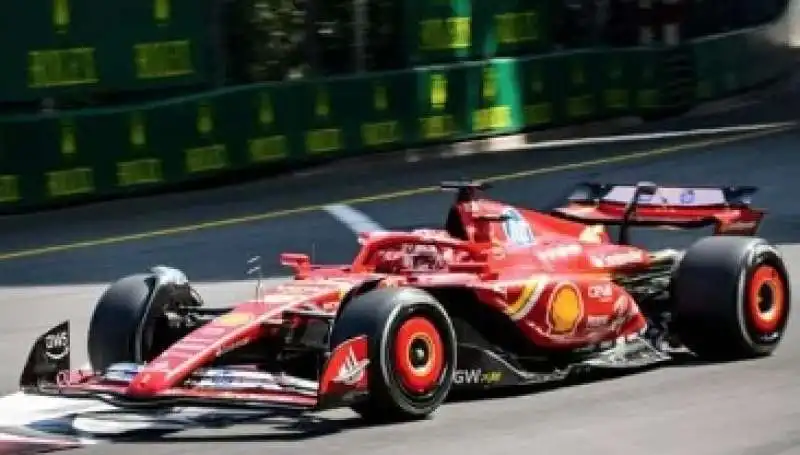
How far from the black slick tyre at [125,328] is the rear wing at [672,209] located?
2.74 m

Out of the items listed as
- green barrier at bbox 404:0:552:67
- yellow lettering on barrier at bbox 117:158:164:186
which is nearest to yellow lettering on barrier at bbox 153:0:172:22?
yellow lettering on barrier at bbox 117:158:164:186

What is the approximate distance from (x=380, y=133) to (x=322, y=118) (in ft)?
3.14

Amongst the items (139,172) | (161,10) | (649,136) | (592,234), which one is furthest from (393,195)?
(592,234)

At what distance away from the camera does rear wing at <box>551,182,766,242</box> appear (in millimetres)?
10672

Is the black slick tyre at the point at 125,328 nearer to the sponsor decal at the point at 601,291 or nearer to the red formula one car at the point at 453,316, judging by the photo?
the red formula one car at the point at 453,316

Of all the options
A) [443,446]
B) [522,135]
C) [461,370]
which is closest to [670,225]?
[461,370]

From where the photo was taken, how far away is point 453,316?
9141 mm

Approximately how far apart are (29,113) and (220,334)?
31.7 feet

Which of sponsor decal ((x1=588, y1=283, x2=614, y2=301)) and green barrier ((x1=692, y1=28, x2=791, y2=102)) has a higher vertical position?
green barrier ((x1=692, y1=28, x2=791, y2=102))

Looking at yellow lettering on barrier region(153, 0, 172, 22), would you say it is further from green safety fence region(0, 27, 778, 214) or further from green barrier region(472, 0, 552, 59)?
green barrier region(472, 0, 552, 59)

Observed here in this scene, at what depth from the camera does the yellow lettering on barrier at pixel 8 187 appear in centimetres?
1731

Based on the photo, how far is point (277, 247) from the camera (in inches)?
623

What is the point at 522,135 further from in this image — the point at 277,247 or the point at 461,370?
the point at 461,370

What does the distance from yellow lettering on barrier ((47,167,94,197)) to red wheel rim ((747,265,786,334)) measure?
907 cm
